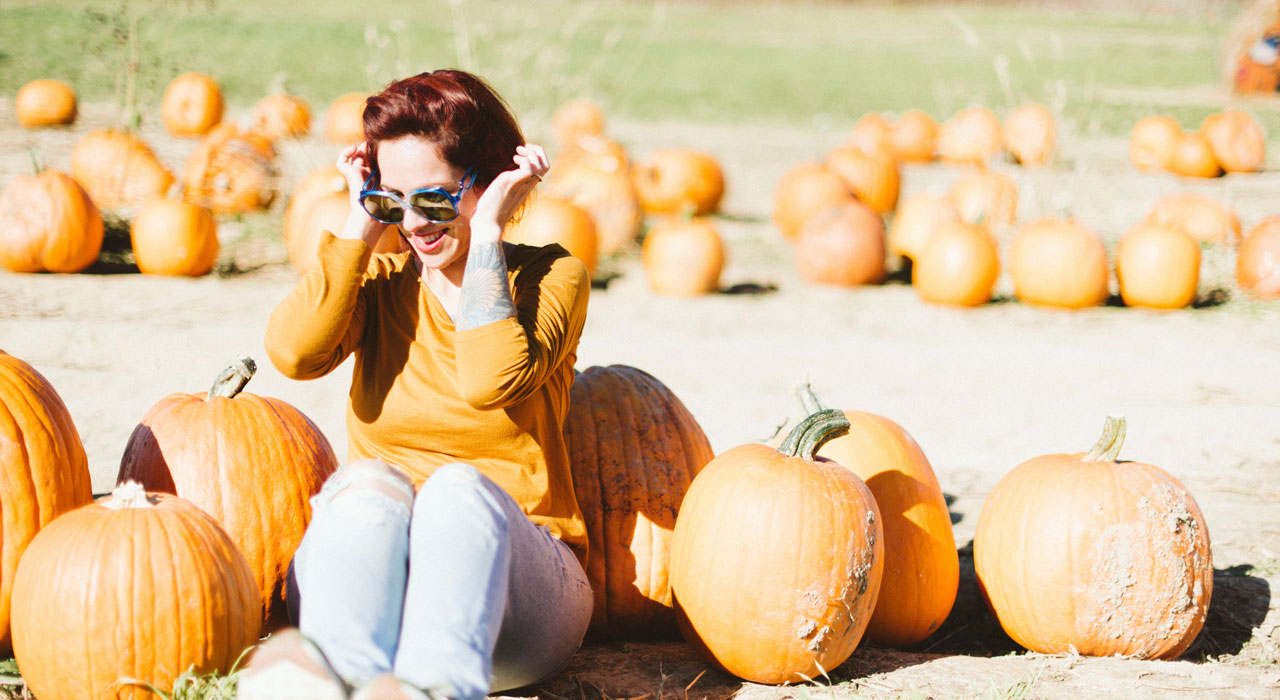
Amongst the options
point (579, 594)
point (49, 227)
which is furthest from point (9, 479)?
point (49, 227)

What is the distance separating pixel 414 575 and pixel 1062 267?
230 inches

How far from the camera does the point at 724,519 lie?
2.73 meters

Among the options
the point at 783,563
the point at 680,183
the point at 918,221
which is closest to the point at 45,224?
the point at 680,183

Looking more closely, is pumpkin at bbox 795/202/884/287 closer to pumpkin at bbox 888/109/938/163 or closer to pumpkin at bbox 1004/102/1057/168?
pumpkin at bbox 1004/102/1057/168

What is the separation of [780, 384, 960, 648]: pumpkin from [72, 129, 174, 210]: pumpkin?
19.8 feet

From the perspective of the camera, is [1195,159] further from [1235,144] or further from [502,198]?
[502,198]

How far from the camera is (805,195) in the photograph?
9.01 metres

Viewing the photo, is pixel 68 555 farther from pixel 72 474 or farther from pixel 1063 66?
pixel 1063 66

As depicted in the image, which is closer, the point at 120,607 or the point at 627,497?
the point at 120,607

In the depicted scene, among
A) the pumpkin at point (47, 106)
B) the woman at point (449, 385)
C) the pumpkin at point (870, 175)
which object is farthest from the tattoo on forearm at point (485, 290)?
the pumpkin at point (47, 106)

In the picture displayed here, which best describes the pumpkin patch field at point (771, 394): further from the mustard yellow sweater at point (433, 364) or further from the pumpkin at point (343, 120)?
the mustard yellow sweater at point (433, 364)

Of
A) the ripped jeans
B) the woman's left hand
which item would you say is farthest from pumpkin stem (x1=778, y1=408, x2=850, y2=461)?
the woman's left hand

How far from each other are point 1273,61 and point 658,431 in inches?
758

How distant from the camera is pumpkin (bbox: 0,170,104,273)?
635 centimetres
